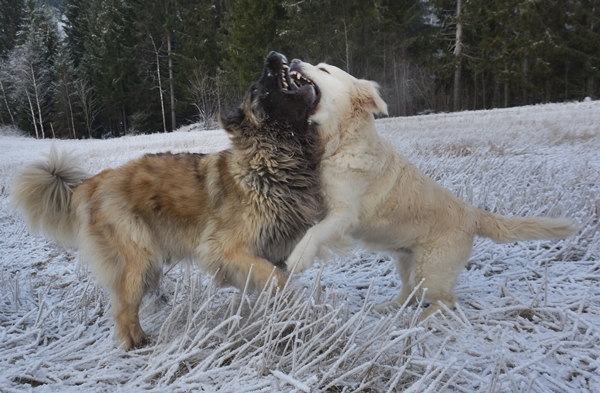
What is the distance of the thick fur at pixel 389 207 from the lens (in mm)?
2773

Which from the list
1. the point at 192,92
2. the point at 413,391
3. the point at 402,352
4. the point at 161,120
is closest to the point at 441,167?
the point at 402,352

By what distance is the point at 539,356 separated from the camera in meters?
2.03

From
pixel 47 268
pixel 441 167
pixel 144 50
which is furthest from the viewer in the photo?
pixel 144 50

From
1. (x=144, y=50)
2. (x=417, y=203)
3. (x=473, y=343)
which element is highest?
(x=144, y=50)

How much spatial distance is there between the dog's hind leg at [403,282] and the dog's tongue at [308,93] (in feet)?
4.40

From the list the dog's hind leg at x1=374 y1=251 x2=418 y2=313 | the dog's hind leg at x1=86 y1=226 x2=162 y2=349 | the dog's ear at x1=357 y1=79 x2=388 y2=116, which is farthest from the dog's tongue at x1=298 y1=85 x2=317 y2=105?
the dog's hind leg at x1=86 y1=226 x2=162 y2=349

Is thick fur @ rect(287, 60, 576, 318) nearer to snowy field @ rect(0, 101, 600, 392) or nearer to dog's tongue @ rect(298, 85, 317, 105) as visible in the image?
dog's tongue @ rect(298, 85, 317, 105)

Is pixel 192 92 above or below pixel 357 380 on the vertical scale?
above

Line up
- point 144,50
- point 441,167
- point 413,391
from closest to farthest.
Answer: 1. point 413,391
2. point 441,167
3. point 144,50

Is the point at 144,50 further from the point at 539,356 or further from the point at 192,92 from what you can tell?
the point at 539,356

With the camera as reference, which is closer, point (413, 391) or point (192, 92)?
point (413, 391)

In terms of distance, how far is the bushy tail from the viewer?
292 centimetres

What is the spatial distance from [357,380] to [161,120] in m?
35.3

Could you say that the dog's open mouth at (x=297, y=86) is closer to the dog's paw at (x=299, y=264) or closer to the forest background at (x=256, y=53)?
the dog's paw at (x=299, y=264)
